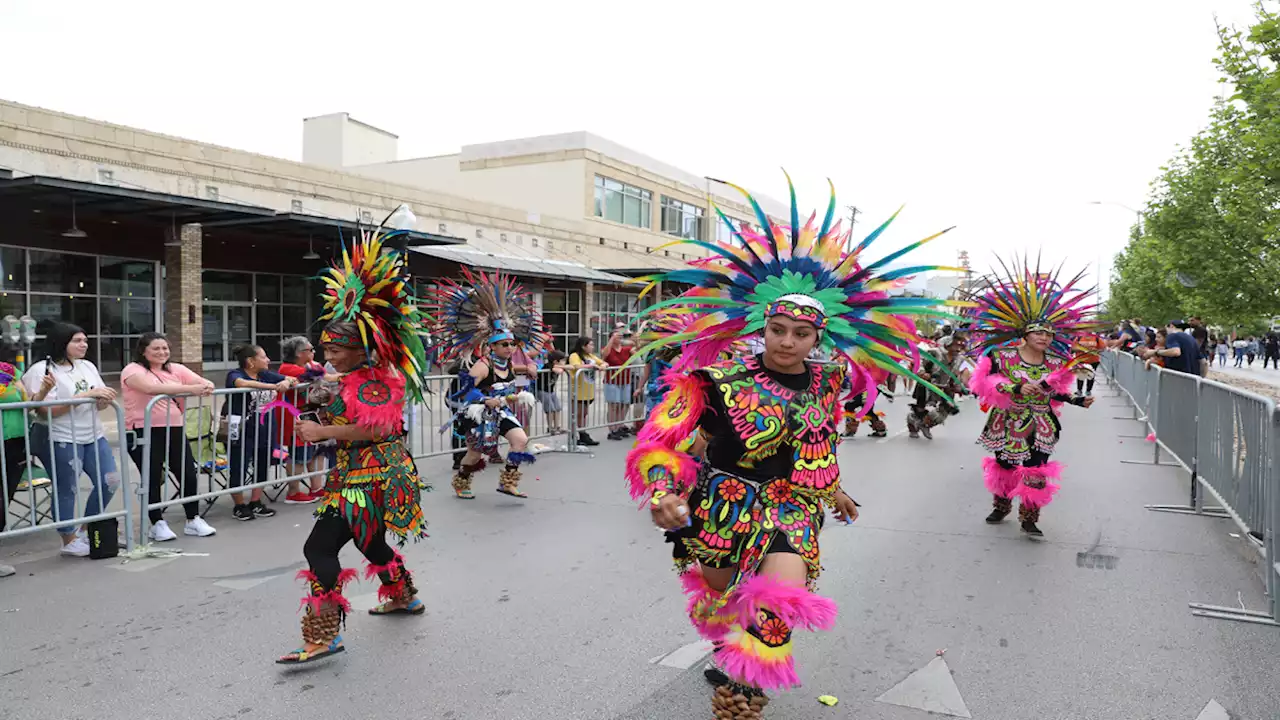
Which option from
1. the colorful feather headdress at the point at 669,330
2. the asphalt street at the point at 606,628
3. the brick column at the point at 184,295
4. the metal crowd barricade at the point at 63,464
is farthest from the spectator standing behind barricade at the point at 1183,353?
the brick column at the point at 184,295

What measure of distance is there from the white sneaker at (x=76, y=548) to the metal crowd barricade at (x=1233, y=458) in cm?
721

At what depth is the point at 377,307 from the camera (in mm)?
4508

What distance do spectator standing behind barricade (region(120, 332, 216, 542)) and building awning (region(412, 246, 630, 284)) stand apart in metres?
14.7

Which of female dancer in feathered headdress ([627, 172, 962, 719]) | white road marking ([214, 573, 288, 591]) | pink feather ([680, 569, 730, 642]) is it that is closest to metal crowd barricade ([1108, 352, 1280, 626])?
female dancer in feathered headdress ([627, 172, 962, 719])

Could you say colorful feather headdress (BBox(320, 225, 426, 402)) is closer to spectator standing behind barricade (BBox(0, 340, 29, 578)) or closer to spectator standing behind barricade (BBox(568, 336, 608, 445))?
spectator standing behind barricade (BBox(0, 340, 29, 578))

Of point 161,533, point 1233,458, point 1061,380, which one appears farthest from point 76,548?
point 1233,458

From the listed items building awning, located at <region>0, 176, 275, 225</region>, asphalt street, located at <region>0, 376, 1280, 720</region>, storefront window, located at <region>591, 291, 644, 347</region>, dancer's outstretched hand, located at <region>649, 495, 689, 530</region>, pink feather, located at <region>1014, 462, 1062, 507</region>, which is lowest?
asphalt street, located at <region>0, 376, 1280, 720</region>

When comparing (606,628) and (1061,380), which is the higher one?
(1061,380)

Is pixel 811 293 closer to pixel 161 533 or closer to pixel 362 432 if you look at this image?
pixel 362 432

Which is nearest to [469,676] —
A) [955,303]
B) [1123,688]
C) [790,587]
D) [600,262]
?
[790,587]

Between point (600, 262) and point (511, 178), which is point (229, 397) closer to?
point (600, 262)

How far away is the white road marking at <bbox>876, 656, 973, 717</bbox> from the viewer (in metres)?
3.79

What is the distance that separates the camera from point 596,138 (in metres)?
36.7

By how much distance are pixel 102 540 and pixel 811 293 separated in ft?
17.2
